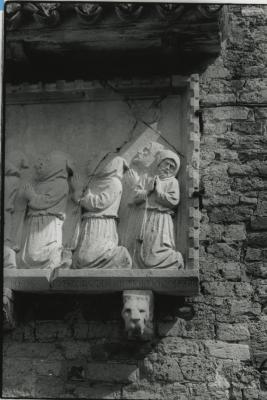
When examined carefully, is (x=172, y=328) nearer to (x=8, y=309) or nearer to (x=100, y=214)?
(x=100, y=214)

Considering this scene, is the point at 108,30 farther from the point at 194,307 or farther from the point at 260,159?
the point at 194,307

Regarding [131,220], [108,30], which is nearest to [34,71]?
[108,30]

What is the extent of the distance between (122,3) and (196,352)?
7.43ft

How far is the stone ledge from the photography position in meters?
8.18

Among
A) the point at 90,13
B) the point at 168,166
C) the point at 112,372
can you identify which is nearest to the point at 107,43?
the point at 90,13

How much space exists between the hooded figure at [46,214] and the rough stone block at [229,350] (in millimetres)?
1088

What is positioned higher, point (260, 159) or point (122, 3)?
point (122, 3)

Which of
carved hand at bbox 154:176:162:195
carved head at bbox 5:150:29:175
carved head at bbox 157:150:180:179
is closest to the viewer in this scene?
carved hand at bbox 154:176:162:195

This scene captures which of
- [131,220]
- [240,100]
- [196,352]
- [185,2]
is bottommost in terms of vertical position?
[196,352]

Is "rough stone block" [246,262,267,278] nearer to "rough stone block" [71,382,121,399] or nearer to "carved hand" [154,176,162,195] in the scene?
"carved hand" [154,176,162,195]

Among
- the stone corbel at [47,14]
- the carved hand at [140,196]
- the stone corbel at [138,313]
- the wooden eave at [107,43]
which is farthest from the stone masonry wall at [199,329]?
the stone corbel at [47,14]

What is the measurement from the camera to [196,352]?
824 cm

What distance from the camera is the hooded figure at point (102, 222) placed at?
830 centimetres

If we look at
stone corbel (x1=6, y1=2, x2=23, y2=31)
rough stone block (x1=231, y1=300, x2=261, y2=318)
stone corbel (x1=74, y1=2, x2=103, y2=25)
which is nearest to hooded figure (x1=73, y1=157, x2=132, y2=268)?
rough stone block (x1=231, y1=300, x2=261, y2=318)
